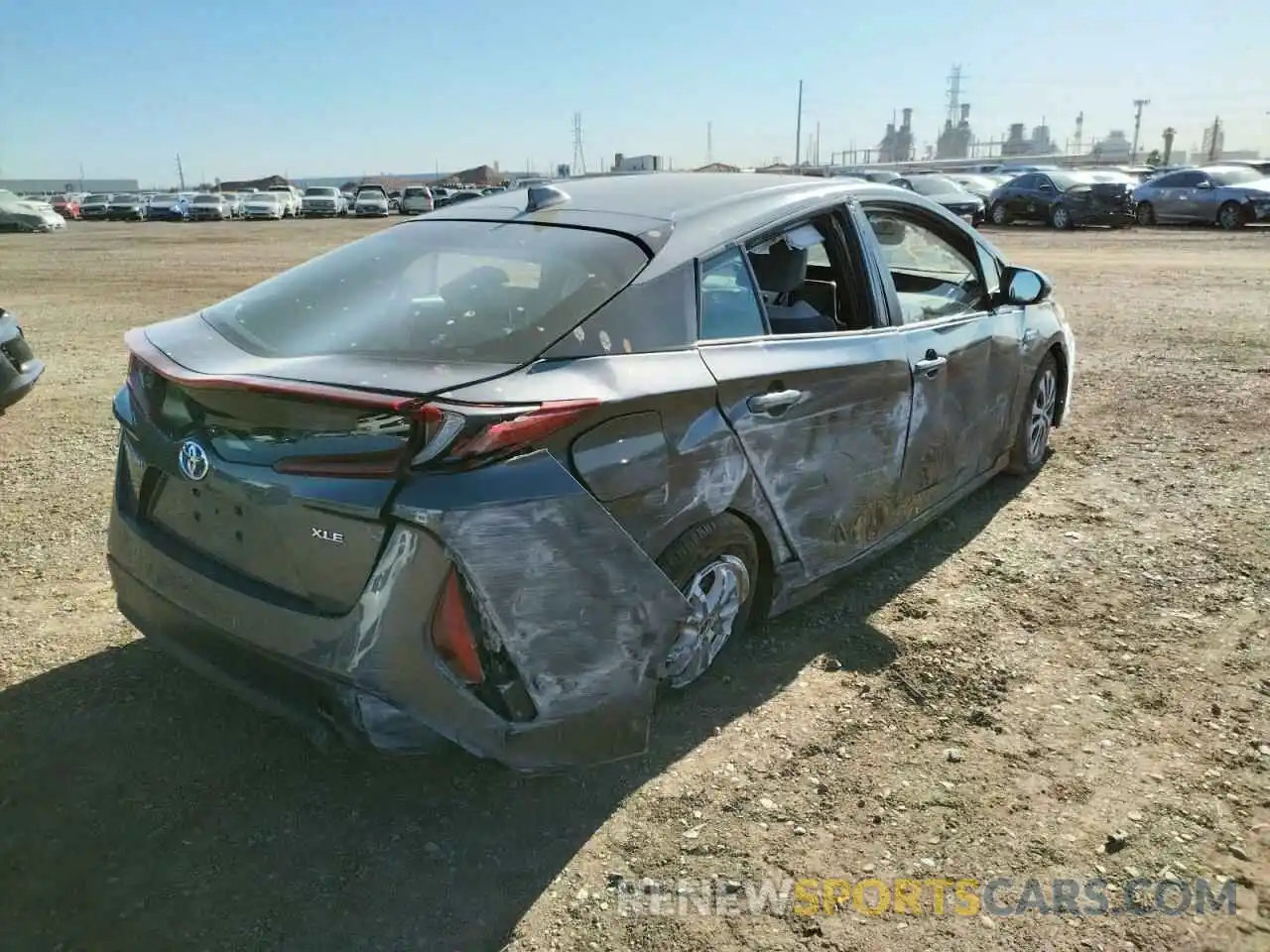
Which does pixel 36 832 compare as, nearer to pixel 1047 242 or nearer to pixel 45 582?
pixel 45 582

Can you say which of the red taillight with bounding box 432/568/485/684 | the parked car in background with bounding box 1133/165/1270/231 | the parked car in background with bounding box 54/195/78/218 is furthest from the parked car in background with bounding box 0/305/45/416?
the parked car in background with bounding box 54/195/78/218

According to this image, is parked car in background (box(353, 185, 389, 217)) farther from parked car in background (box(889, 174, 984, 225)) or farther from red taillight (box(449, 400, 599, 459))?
red taillight (box(449, 400, 599, 459))

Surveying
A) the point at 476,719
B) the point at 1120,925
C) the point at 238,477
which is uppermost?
the point at 238,477

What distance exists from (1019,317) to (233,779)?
400 centimetres

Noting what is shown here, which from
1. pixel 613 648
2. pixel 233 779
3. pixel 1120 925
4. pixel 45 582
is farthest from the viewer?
pixel 45 582

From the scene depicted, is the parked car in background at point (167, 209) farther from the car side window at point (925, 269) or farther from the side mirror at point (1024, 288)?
the side mirror at point (1024, 288)

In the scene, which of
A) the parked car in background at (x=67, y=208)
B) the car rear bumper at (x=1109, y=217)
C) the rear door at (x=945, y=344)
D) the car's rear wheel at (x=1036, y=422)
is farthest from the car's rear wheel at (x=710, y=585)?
the parked car in background at (x=67, y=208)

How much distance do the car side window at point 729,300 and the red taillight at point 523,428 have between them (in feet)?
2.27

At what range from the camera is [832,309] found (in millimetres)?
3807

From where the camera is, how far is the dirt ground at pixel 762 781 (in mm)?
2332

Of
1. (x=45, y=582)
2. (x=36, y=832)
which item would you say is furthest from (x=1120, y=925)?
(x=45, y=582)

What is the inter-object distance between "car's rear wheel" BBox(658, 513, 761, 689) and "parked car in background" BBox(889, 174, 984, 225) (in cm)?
2234

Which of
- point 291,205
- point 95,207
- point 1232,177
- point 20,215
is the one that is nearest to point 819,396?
point 1232,177

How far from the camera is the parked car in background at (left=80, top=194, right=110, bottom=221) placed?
4834cm
